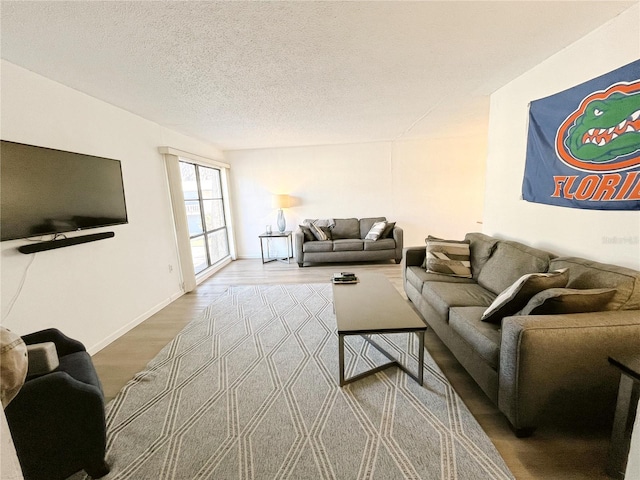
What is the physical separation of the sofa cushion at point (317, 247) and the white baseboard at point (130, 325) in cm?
216

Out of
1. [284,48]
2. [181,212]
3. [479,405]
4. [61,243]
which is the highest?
[284,48]

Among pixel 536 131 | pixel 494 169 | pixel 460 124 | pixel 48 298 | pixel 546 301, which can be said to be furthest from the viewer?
pixel 460 124

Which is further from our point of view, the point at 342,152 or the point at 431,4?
the point at 342,152

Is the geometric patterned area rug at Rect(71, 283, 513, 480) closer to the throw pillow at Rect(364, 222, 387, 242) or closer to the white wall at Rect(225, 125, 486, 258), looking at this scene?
the throw pillow at Rect(364, 222, 387, 242)

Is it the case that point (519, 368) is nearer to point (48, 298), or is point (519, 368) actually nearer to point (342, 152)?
point (48, 298)

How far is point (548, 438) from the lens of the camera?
1.37 m

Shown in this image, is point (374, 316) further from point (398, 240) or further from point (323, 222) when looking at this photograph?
point (323, 222)

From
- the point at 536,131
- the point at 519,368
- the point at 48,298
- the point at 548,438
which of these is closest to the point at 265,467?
the point at 519,368

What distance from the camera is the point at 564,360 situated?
1.25m

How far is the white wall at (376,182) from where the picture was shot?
519 cm

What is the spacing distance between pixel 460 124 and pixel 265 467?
479cm

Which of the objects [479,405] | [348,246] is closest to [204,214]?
[348,246]

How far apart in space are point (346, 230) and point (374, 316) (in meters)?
3.42

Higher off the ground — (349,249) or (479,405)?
(349,249)
